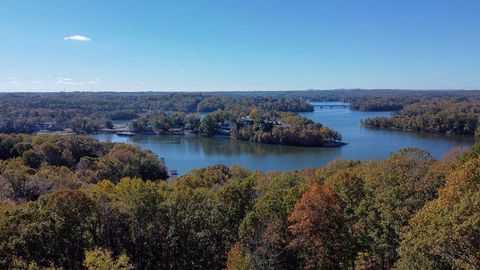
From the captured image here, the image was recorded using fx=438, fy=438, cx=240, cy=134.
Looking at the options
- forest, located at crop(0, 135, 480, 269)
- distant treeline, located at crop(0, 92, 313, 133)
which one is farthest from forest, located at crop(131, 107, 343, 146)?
forest, located at crop(0, 135, 480, 269)

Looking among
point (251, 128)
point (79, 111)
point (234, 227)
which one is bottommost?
point (251, 128)

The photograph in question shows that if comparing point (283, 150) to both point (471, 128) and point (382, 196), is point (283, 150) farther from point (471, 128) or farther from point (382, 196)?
point (382, 196)

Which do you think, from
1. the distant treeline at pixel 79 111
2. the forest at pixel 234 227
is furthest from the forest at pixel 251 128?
the forest at pixel 234 227

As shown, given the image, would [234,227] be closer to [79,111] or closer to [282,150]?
[282,150]

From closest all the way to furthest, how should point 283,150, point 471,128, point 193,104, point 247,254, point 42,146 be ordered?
point 247,254
point 42,146
point 283,150
point 471,128
point 193,104

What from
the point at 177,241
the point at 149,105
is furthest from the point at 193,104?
the point at 177,241

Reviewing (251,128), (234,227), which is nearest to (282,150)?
(251,128)

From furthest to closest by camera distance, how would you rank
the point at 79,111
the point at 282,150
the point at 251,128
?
the point at 79,111, the point at 251,128, the point at 282,150

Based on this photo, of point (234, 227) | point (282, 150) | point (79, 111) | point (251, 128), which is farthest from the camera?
point (79, 111)

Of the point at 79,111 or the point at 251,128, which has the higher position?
the point at 79,111
